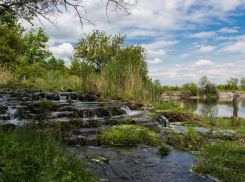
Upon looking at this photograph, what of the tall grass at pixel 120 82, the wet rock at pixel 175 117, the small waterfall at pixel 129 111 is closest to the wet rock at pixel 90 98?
the tall grass at pixel 120 82

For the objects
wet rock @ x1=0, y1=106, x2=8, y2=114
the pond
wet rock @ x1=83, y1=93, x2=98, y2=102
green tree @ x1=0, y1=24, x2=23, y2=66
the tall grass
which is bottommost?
the pond

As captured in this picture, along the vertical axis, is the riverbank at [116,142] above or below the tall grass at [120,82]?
below

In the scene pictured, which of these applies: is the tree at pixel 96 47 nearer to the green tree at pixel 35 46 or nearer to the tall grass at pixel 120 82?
the green tree at pixel 35 46

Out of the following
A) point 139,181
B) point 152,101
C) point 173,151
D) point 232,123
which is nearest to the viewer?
point 139,181

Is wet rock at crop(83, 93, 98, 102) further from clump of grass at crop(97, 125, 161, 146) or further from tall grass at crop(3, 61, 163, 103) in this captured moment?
clump of grass at crop(97, 125, 161, 146)

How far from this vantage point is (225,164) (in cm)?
370

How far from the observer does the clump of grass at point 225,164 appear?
130 inches

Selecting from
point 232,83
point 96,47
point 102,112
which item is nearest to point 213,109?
point 102,112

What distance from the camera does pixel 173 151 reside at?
4.89m

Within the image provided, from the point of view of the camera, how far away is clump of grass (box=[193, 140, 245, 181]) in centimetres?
329

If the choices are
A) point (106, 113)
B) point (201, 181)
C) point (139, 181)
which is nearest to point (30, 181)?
point (139, 181)

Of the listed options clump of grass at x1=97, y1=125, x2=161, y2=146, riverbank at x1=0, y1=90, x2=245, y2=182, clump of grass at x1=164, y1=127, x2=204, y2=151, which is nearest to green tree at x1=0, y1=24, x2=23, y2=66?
riverbank at x1=0, y1=90, x2=245, y2=182

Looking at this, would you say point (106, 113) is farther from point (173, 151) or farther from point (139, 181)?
point (139, 181)

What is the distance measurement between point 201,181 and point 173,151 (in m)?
1.55
